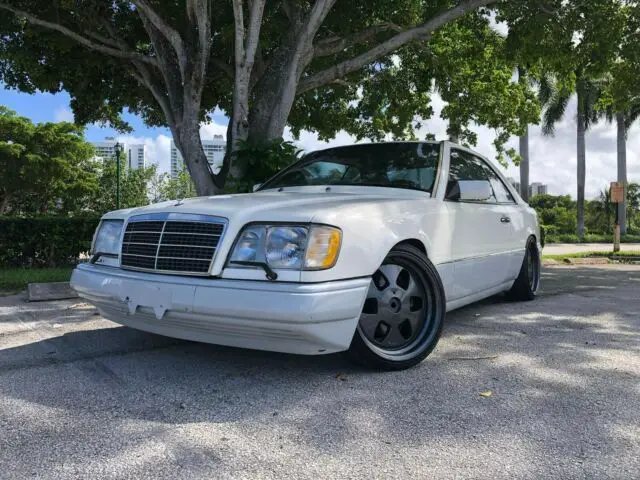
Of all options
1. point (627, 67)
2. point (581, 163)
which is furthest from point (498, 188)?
point (581, 163)

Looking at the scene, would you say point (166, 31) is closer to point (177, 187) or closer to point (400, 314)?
point (400, 314)

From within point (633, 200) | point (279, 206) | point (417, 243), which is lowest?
point (417, 243)

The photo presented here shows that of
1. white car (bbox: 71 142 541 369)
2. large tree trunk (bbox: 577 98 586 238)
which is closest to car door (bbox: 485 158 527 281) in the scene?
white car (bbox: 71 142 541 369)

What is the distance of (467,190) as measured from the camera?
4113 mm

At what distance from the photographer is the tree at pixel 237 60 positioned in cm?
881

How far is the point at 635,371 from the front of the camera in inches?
135

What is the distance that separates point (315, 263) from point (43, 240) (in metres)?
8.74

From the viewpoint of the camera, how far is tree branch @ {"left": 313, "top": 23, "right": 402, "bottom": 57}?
33.2 ft

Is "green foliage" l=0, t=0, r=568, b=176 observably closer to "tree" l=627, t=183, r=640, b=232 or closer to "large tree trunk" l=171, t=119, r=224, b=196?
"large tree trunk" l=171, t=119, r=224, b=196

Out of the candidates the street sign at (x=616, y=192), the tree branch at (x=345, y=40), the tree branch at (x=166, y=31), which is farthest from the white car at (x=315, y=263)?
the street sign at (x=616, y=192)

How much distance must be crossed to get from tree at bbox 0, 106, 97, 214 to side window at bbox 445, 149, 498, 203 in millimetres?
30379

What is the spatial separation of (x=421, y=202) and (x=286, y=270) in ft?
4.40

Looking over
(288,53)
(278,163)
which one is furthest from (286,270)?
(288,53)

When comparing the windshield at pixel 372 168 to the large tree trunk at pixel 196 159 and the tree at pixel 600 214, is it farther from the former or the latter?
the tree at pixel 600 214
